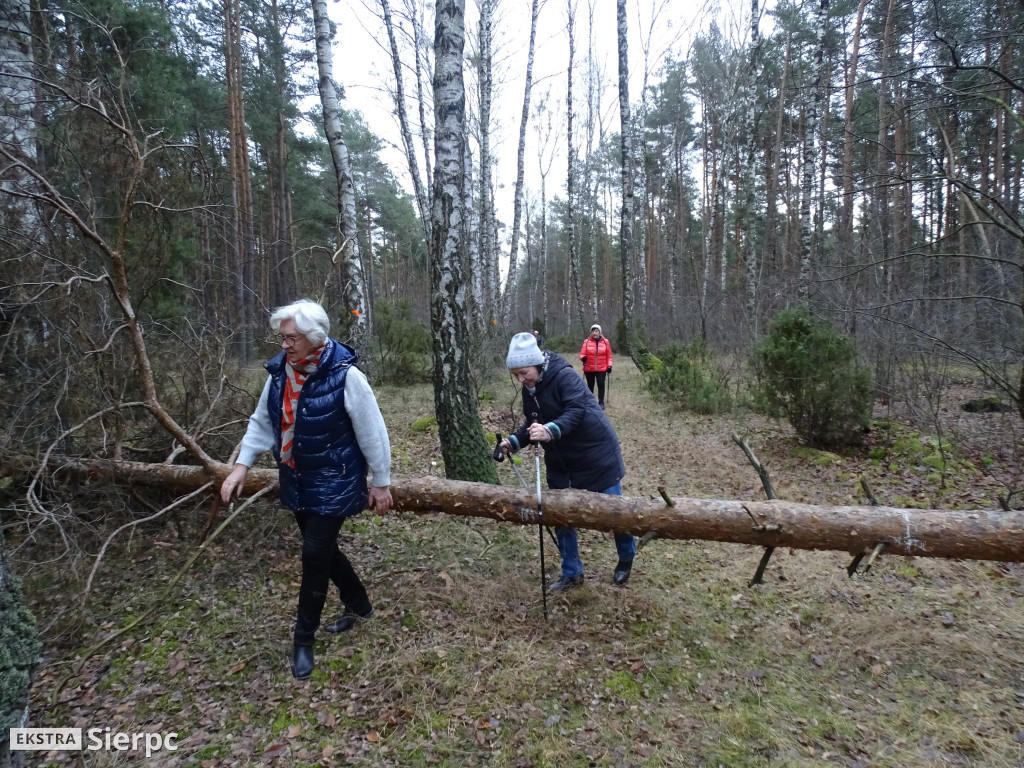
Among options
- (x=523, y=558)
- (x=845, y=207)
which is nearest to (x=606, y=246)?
(x=845, y=207)

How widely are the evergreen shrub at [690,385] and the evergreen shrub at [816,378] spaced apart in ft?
8.71

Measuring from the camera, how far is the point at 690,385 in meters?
10.4

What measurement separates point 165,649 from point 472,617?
1782 mm

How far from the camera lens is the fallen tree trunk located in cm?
285

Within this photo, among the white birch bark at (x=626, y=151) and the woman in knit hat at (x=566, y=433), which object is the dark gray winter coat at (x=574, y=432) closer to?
the woman in knit hat at (x=566, y=433)

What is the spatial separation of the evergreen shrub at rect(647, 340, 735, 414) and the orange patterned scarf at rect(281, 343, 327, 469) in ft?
28.7

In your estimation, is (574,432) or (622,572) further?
(622,572)

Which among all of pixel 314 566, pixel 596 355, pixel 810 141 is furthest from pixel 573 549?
pixel 810 141

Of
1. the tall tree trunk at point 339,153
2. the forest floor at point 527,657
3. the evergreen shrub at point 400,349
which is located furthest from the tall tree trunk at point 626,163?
the forest floor at point 527,657

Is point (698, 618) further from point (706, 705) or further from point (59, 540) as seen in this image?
point (59, 540)

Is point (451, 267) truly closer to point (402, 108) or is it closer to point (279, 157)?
point (402, 108)

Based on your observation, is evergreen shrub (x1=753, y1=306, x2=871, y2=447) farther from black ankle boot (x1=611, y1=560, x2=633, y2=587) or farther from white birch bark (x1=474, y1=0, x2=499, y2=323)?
white birch bark (x1=474, y1=0, x2=499, y2=323)

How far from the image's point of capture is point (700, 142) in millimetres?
23609

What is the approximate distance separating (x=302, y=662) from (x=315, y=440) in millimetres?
1250
